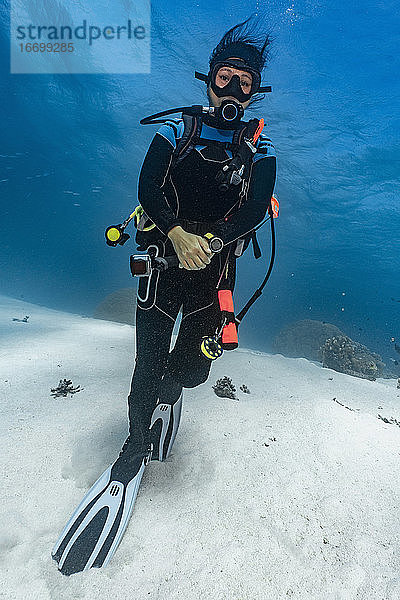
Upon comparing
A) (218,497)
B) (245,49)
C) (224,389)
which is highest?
(245,49)

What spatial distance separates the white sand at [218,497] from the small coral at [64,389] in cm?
11

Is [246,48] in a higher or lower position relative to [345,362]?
higher

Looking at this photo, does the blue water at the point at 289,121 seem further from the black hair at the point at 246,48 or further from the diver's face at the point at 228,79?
the diver's face at the point at 228,79

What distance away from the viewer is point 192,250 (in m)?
2.33

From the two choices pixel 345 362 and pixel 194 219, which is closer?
pixel 194 219

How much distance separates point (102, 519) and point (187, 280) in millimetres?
2027

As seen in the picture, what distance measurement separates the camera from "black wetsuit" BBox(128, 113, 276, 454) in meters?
2.83

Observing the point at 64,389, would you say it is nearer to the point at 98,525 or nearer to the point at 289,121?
the point at 98,525

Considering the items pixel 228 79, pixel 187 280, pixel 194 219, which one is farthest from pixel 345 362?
pixel 228 79

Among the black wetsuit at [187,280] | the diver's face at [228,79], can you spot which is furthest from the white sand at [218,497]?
the diver's face at [228,79]

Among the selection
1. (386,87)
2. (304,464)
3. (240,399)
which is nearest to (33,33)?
(386,87)

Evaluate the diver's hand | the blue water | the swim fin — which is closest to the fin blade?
the swim fin

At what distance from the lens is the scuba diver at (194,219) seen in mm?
2645

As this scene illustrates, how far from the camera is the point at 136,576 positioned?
2076 mm
